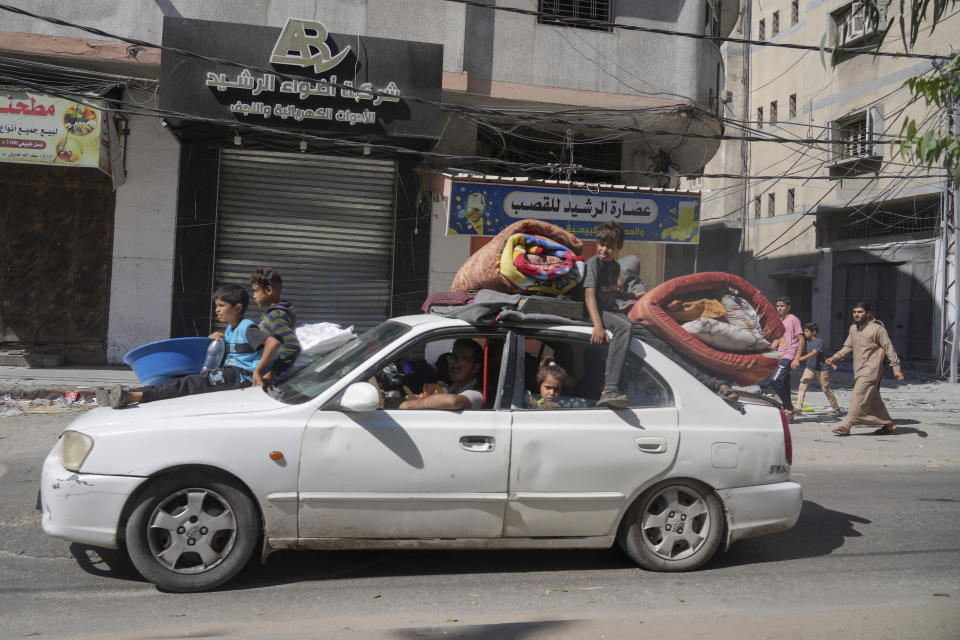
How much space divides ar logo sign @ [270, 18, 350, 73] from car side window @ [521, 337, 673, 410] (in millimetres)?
8533

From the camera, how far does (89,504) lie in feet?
12.5

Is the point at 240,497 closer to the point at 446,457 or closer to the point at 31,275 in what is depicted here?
the point at 446,457

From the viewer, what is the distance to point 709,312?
522cm

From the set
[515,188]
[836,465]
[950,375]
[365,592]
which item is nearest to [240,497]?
[365,592]

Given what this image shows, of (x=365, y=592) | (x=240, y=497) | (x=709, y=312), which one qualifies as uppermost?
(x=709, y=312)

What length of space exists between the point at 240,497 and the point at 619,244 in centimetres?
Result: 296

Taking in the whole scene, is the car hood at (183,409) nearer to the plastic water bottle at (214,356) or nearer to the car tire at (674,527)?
the plastic water bottle at (214,356)

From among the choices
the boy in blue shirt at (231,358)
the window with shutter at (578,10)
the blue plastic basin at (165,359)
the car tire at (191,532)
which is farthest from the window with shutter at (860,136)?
the car tire at (191,532)

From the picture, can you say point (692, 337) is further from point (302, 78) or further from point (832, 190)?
point (832, 190)

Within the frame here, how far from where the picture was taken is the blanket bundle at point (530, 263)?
483 centimetres

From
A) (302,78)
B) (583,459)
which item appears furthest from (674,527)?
(302,78)

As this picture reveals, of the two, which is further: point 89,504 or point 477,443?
point 477,443

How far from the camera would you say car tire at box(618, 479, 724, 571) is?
14.5ft

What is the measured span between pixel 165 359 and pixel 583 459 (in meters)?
2.78
